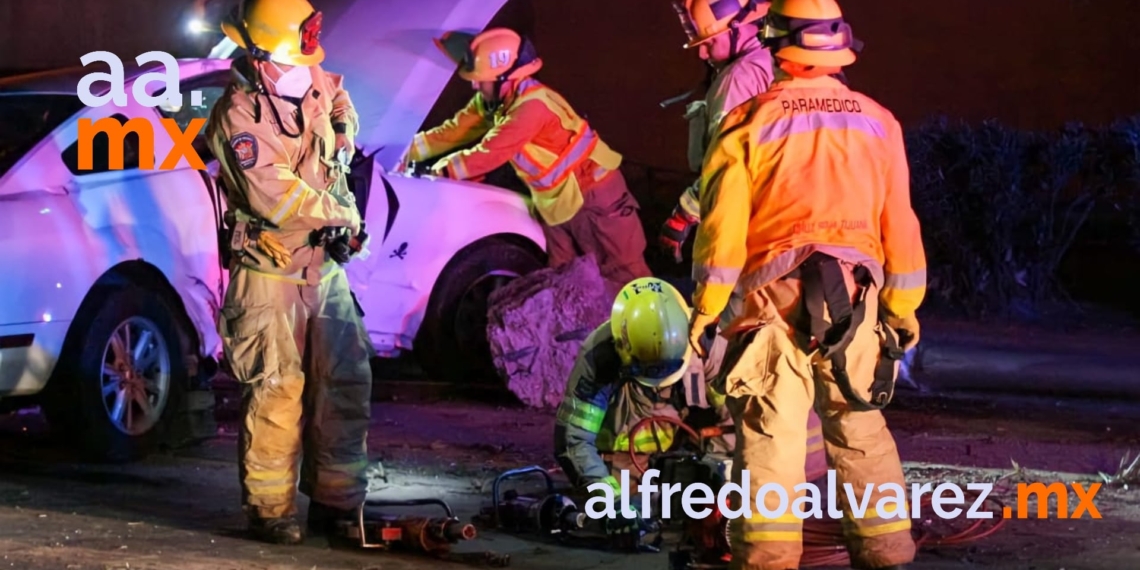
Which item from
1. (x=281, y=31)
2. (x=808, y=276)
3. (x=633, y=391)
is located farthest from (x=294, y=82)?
(x=808, y=276)

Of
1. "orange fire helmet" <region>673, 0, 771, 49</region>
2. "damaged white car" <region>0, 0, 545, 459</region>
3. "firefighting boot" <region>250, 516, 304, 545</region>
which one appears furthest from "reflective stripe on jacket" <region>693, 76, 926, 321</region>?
"damaged white car" <region>0, 0, 545, 459</region>

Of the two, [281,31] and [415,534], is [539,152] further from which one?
[415,534]

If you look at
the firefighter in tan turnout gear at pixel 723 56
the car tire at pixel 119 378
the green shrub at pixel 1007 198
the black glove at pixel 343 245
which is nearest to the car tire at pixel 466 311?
the car tire at pixel 119 378

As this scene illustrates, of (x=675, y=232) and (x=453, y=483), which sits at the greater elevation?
(x=675, y=232)

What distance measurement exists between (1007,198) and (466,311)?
4387mm

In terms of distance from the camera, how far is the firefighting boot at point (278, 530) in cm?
643

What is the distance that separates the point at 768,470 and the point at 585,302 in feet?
14.2

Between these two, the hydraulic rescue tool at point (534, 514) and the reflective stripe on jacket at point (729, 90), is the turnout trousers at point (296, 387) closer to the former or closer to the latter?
the hydraulic rescue tool at point (534, 514)

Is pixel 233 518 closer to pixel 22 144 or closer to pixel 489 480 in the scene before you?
pixel 489 480

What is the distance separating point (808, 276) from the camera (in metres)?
5.42

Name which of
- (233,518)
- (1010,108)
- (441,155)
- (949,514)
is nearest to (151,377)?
(233,518)

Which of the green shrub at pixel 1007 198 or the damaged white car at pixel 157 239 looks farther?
the green shrub at pixel 1007 198

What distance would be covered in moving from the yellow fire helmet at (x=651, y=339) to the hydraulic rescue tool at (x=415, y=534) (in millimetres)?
899

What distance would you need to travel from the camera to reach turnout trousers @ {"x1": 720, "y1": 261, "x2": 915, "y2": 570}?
5.41 meters
